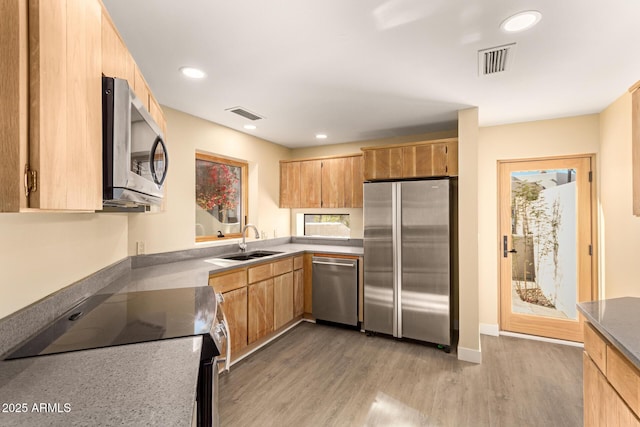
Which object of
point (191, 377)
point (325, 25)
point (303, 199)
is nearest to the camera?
point (191, 377)

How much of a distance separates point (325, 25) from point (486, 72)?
1.34 meters

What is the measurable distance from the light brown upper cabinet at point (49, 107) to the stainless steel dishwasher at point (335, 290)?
9.69 feet

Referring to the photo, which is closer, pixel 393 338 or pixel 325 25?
pixel 325 25

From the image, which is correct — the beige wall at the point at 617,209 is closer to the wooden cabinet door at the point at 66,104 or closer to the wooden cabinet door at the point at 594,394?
the wooden cabinet door at the point at 594,394

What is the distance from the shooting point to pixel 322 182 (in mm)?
4289

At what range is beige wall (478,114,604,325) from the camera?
10.8 ft

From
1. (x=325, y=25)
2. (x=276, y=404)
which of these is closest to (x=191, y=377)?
(x=276, y=404)

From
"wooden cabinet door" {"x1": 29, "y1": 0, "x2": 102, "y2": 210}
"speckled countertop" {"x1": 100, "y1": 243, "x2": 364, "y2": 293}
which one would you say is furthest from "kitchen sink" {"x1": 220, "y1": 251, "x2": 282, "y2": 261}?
"wooden cabinet door" {"x1": 29, "y1": 0, "x2": 102, "y2": 210}

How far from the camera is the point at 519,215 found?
351cm

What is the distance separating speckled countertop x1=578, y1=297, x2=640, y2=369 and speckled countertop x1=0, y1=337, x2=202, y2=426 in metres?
1.58

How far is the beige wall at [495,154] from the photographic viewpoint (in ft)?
10.8

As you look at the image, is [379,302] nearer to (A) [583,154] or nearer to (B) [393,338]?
(B) [393,338]

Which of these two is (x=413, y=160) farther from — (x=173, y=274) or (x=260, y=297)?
(x=173, y=274)

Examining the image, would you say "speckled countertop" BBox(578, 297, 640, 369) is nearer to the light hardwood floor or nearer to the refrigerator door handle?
the light hardwood floor
